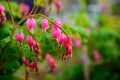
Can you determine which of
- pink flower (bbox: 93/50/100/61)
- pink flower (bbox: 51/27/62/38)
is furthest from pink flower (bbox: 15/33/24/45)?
pink flower (bbox: 93/50/100/61)

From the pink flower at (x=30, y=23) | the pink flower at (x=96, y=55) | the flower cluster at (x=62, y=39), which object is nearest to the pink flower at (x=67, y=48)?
the flower cluster at (x=62, y=39)

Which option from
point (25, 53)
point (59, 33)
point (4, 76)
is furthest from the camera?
point (4, 76)

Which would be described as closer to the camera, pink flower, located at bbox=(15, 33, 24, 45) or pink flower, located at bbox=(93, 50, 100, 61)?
pink flower, located at bbox=(15, 33, 24, 45)

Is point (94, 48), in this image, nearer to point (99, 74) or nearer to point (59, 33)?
point (99, 74)

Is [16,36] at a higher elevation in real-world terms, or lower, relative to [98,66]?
higher

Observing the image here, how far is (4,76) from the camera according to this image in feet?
10.4

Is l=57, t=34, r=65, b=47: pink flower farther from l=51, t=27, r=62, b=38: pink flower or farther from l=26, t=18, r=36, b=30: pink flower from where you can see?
l=26, t=18, r=36, b=30: pink flower

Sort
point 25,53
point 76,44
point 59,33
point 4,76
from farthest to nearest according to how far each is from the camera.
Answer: point 76,44
point 4,76
point 25,53
point 59,33

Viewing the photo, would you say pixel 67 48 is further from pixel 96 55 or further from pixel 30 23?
pixel 96 55

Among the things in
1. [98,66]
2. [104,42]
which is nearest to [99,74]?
[98,66]

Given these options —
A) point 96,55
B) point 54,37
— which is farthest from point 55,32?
point 96,55

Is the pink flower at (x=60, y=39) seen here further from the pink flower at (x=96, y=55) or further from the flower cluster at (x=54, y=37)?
the pink flower at (x=96, y=55)

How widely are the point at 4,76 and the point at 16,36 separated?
87 centimetres

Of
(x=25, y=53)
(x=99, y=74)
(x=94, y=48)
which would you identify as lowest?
(x=99, y=74)
